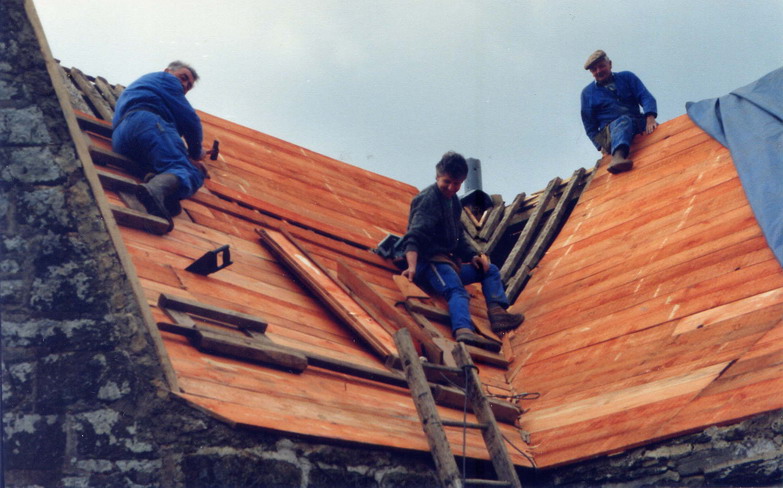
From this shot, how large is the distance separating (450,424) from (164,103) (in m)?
3.10

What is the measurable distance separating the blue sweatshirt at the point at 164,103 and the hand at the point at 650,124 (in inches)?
140

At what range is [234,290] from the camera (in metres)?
4.89

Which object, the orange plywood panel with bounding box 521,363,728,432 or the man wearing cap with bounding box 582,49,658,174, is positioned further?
the man wearing cap with bounding box 582,49,658,174

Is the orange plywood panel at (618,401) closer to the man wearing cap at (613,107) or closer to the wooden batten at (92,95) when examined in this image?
the man wearing cap at (613,107)

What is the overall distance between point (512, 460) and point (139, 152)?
9.69ft

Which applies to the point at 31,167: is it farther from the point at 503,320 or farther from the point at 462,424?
the point at 503,320

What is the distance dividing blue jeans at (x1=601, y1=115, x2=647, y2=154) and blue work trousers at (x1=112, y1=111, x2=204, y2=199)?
3322 millimetres

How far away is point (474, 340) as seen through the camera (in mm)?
5801

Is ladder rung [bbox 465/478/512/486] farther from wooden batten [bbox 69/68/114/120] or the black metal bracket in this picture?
wooden batten [bbox 69/68/114/120]

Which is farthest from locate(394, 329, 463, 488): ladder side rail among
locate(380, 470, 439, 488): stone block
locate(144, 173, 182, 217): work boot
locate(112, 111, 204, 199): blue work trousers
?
locate(112, 111, 204, 199): blue work trousers

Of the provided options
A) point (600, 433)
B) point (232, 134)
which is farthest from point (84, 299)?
point (232, 134)

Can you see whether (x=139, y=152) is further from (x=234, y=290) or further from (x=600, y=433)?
(x=600, y=433)

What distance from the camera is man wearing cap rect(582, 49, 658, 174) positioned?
7645 millimetres

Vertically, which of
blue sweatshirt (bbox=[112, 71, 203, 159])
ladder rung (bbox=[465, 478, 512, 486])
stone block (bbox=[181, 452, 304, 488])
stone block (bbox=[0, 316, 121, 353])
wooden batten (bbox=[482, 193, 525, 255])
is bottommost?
ladder rung (bbox=[465, 478, 512, 486])
